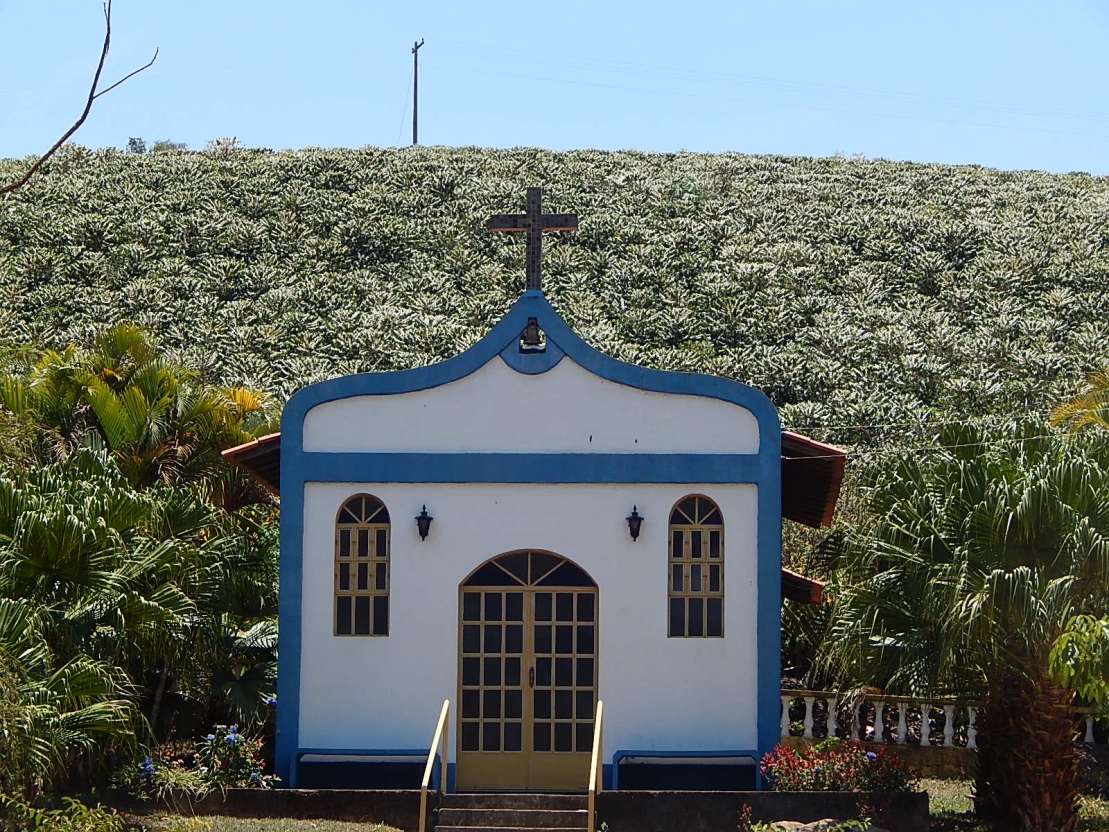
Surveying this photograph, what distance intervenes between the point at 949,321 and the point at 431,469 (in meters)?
31.7

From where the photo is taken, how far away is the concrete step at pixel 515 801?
13.5m

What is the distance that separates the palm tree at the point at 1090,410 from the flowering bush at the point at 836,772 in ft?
19.3

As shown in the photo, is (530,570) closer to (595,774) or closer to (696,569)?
(696,569)

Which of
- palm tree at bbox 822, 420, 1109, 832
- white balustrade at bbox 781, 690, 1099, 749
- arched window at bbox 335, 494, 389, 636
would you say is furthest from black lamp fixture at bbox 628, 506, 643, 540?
white balustrade at bbox 781, 690, 1099, 749

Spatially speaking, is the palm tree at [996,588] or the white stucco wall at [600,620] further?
the white stucco wall at [600,620]

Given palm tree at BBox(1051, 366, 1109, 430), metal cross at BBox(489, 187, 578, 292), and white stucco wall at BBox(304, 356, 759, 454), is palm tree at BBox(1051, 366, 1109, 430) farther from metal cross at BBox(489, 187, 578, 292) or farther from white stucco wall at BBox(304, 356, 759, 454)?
metal cross at BBox(489, 187, 578, 292)

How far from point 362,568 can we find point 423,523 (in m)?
0.76

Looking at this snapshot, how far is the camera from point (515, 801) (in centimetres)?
1353

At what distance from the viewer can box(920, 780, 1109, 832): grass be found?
13805 millimetres

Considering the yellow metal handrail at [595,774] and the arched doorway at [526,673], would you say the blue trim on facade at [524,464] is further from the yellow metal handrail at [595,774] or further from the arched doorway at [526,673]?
the yellow metal handrail at [595,774]

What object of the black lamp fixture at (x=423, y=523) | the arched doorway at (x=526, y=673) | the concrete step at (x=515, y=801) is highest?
the black lamp fixture at (x=423, y=523)

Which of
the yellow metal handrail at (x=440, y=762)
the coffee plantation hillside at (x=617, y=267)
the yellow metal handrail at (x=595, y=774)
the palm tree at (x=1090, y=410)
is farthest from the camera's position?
the coffee plantation hillside at (x=617, y=267)

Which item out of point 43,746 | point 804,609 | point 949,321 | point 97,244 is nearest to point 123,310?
point 97,244

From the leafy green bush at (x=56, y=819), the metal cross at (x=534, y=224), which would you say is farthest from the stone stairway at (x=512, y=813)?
the metal cross at (x=534, y=224)
